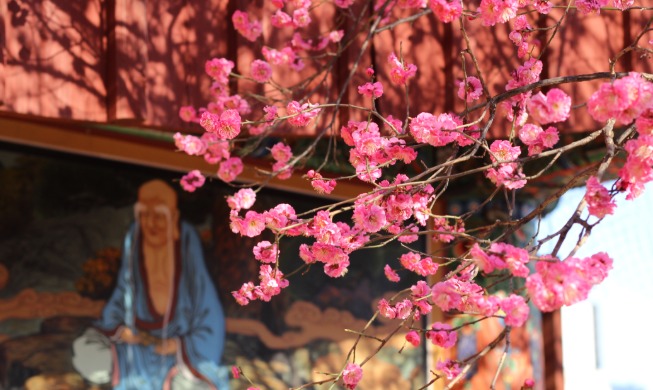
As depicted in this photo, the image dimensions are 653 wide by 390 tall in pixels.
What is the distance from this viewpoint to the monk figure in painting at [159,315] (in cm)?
511

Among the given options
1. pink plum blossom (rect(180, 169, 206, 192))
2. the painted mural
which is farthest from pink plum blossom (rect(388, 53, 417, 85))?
the painted mural

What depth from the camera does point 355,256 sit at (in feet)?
19.4

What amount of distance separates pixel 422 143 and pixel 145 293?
262 cm

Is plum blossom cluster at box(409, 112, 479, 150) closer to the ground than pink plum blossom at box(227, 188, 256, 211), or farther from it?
farther from it

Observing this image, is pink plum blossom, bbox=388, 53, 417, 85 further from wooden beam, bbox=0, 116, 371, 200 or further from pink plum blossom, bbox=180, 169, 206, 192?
pink plum blossom, bbox=180, 169, 206, 192

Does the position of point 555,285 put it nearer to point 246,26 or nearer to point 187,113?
point 187,113

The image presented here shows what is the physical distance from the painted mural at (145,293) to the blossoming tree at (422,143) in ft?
0.96

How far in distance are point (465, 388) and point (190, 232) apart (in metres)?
1.95

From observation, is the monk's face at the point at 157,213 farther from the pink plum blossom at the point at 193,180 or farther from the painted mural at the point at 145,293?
the pink plum blossom at the point at 193,180

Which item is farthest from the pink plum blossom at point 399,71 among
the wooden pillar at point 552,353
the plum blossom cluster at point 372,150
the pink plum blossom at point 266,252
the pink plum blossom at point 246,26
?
the wooden pillar at point 552,353

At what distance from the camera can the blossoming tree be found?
7.64ft

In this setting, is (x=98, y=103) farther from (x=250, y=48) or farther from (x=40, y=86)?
(x=250, y=48)

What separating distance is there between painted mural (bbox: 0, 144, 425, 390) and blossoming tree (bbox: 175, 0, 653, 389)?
0.96 ft

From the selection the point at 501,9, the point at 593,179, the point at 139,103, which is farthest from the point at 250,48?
the point at 593,179
